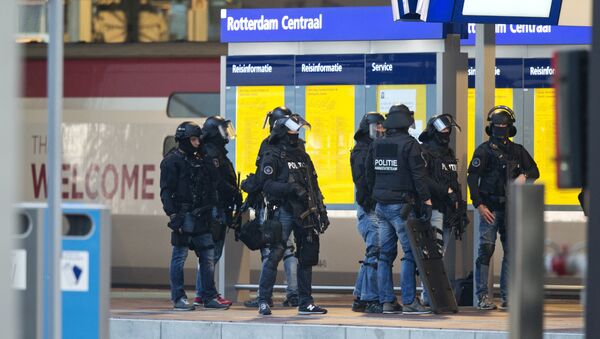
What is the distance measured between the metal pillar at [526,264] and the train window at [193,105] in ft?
35.2

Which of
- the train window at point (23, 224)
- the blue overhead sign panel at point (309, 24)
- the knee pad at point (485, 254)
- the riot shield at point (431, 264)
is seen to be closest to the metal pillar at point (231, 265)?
the blue overhead sign panel at point (309, 24)

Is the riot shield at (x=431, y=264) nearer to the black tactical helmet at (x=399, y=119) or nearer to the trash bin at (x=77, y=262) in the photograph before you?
the black tactical helmet at (x=399, y=119)

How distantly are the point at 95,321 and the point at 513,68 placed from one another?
30.6 ft

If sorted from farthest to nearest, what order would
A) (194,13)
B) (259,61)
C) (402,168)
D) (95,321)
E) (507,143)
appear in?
(194,13) → (259,61) → (507,143) → (402,168) → (95,321)

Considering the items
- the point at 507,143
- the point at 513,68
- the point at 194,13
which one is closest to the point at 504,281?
the point at 507,143

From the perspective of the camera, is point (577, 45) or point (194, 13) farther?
point (194, 13)

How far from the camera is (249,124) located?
14.0 meters

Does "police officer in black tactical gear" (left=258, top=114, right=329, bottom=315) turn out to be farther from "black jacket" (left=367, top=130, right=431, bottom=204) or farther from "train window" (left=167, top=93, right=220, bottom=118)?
"train window" (left=167, top=93, right=220, bottom=118)

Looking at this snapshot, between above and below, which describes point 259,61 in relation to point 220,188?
above

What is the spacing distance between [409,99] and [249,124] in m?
1.49

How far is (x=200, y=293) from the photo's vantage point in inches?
514

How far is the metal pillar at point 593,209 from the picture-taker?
5391 millimetres

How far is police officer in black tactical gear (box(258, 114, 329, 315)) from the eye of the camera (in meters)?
12.1

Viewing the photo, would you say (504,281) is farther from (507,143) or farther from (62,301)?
(62,301)
